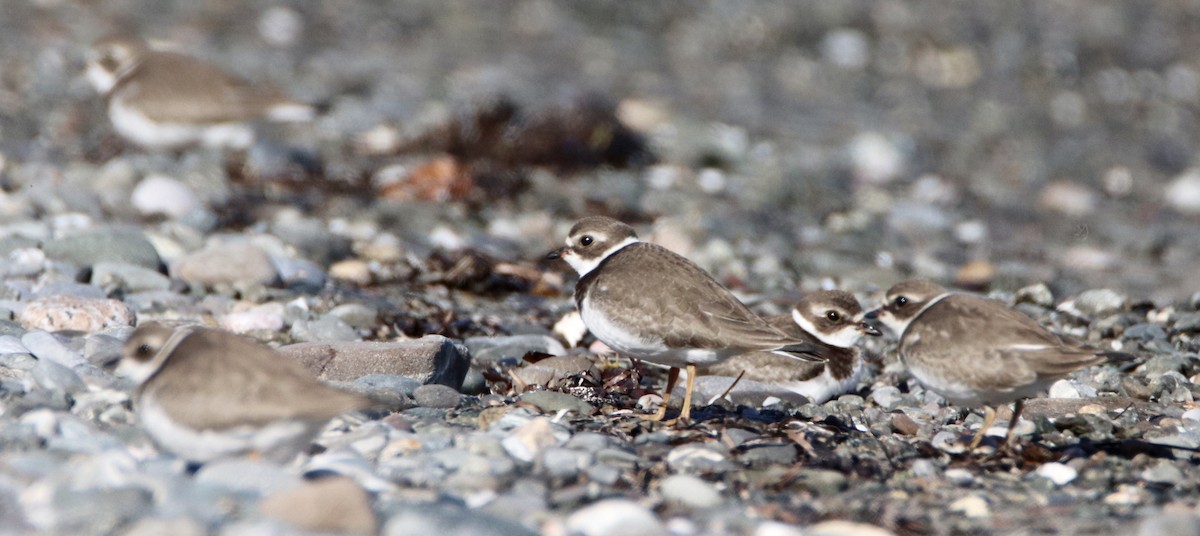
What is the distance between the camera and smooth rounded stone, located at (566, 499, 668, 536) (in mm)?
4590

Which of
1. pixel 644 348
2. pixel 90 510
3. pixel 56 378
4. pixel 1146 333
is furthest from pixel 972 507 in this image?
pixel 56 378

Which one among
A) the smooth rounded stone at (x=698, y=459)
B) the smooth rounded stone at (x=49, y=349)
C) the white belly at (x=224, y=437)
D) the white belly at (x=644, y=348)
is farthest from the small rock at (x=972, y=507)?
the smooth rounded stone at (x=49, y=349)

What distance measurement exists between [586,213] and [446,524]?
809 cm

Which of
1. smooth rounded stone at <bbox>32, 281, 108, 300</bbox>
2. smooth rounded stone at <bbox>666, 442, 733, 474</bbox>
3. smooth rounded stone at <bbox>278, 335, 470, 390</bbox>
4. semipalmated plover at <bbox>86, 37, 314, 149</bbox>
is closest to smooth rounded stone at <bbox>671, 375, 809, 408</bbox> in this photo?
smooth rounded stone at <bbox>278, 335, 470, 390</bbox>

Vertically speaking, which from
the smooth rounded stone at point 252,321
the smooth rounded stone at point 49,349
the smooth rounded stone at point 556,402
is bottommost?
the smooth rounded stone at point 49,349

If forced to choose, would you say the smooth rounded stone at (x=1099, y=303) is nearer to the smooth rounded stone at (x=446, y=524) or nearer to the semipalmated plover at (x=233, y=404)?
the smooth rounded stone at (x=446, y=524)

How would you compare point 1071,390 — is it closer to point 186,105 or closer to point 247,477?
point 247,477

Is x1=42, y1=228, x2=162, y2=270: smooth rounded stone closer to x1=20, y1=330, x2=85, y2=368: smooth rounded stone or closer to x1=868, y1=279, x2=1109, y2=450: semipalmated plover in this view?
x1=20, y1=330, x2=85, y2=368: smooth rounded stone

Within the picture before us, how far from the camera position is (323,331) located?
25.1ft

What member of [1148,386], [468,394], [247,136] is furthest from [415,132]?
[1148,386]

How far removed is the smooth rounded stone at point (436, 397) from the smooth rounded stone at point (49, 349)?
1728 millimetres

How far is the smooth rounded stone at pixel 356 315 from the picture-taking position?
8.10 metres

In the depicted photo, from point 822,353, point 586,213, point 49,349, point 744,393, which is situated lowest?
point 49,349

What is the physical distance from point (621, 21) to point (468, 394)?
15888mm
